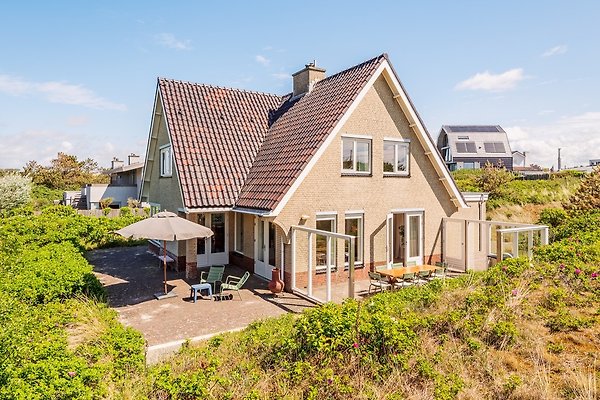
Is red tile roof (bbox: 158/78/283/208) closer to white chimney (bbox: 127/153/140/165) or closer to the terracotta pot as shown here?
the terracotta pot

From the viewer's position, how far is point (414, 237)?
1747 centimetres

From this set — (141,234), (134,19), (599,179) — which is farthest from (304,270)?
(599,179)

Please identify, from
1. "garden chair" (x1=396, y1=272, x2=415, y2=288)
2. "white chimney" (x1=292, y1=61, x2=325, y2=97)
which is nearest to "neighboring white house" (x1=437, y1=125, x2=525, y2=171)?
"white chimney" (x1=292, y1=61, x2=325, y2=97)

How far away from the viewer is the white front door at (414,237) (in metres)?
17.1

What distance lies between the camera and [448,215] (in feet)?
59.8

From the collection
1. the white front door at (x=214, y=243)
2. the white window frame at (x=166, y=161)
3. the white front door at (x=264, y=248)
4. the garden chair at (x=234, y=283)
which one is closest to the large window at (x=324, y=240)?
the white front door at (x=264, y=248)

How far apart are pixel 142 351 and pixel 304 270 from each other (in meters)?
7.07

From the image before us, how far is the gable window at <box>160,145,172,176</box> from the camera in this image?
746 inches

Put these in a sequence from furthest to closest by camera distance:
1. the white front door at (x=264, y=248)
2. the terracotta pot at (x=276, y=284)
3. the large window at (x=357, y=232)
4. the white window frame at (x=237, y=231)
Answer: the white window frame at (x=237, y=231)
the large window at (x=357, y=232)
the white front door at (x=264, y=248)
the terracotta pot at (x=276, y=284)

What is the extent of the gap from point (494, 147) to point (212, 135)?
5798 cm

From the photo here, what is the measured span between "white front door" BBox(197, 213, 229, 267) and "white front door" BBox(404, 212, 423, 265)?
8.19 meters

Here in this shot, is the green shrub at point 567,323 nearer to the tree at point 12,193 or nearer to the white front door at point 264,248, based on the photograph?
the white front door at point 264,248

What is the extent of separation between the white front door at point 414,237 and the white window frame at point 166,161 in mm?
11479

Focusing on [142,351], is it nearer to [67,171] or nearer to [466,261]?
[466,261]
